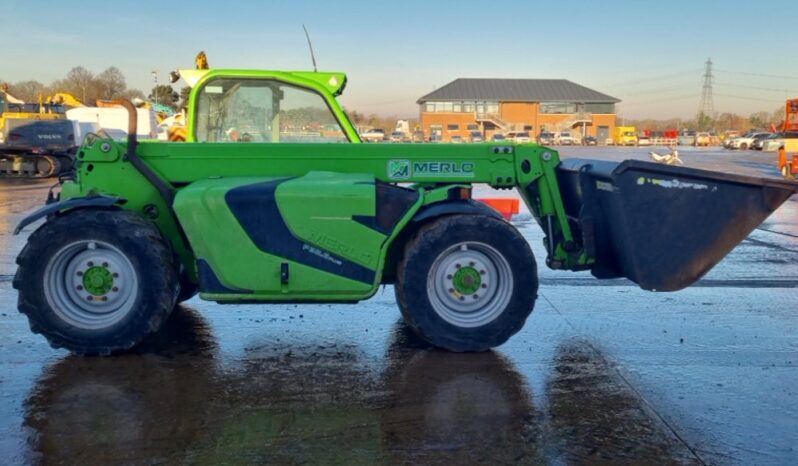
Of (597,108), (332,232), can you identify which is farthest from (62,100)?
(597,108)

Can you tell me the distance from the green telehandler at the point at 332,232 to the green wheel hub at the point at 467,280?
0.01m

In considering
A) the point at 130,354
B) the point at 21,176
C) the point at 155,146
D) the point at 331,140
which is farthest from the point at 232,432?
the point at 21,176

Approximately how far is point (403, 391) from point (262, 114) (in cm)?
292

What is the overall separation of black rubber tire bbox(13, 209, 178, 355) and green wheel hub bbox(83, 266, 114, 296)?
229 mm

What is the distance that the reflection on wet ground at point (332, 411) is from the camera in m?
3.90

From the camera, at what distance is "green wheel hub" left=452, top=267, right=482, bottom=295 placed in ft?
18.7

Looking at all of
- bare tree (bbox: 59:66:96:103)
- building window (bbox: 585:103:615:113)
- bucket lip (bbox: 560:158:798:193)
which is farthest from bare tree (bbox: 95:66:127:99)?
bucket lip (bbox: 560:158:798:193)

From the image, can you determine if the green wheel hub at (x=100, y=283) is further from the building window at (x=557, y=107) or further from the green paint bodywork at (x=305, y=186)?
the building window at (x=557, y=107)

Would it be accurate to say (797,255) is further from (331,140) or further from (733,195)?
(331,140)

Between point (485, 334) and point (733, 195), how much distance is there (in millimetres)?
2075

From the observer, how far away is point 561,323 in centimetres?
663

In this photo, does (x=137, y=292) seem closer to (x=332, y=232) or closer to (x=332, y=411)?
(x=332, y=232)

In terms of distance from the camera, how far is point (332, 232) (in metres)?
5.50

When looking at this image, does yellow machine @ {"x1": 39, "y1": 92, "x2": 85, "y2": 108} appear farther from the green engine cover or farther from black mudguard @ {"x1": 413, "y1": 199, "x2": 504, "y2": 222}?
black mudguard @ {"x1": 413, "y1": 199, "x2": 504, "y2": 222}
